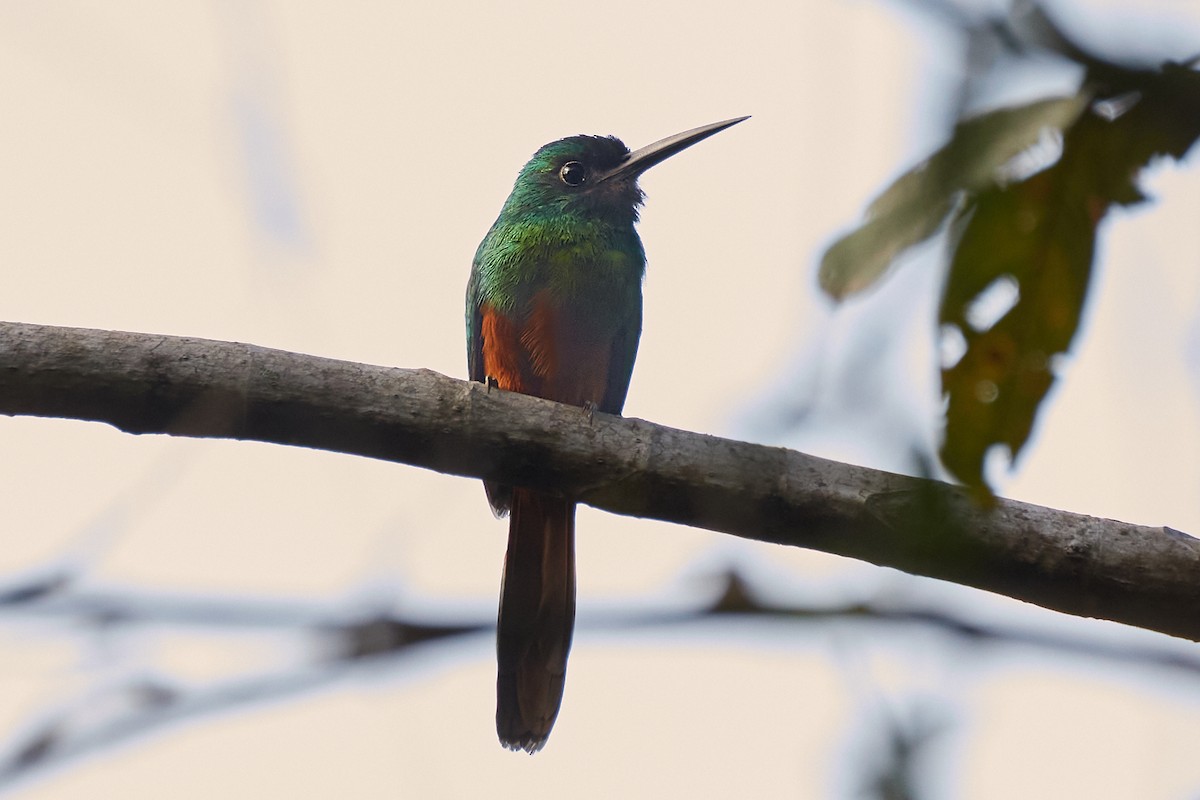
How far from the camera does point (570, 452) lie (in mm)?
2998

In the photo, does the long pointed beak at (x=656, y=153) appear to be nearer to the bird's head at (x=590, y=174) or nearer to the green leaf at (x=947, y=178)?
the bird's head at (x=590, y=174)

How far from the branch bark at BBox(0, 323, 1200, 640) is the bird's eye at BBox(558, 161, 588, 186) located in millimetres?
3032

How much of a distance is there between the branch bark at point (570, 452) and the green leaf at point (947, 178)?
4.49 ft

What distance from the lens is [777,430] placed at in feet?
4.51

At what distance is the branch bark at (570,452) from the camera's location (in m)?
2.74

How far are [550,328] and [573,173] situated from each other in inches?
50.3

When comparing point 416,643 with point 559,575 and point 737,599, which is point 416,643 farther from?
point 559,575

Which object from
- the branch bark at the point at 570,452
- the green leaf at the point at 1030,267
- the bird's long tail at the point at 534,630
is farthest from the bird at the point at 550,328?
the green leaf at the point at 1030,267

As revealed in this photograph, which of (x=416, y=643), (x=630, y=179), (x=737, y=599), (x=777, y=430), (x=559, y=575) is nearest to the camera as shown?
(x=416, y=643)

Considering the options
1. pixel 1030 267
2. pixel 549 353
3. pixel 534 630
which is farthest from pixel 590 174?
pixel 1030 267

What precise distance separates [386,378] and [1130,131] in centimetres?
198

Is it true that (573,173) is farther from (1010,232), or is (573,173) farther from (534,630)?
(1010,232)

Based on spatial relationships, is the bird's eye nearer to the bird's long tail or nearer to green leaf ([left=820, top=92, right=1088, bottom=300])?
the bird's long tail

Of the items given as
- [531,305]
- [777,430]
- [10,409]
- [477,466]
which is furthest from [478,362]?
[777,430]
